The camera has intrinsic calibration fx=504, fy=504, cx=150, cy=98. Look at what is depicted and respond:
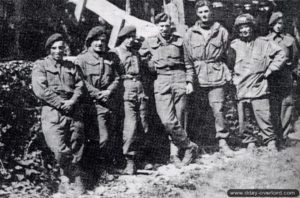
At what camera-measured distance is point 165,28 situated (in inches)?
273

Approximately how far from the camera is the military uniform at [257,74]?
291 inches

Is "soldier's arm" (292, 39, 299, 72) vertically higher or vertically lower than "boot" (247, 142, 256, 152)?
higher

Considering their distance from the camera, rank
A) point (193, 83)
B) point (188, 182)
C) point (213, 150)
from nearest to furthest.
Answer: point (188, 182), point (193, 83), point (213, 150)

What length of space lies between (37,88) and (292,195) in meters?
3.19

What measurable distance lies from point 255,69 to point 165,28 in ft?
4.95

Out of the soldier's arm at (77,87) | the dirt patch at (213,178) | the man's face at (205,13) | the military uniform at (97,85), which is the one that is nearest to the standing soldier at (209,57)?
the man's face at (205,13)

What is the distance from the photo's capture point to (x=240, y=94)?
295 inches

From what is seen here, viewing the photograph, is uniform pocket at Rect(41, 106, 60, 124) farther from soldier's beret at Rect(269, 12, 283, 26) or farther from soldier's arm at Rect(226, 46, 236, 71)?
soldier's beret at Rect(269, 12, 283, 26)

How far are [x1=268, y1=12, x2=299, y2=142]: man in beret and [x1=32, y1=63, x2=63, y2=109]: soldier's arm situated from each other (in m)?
3.42

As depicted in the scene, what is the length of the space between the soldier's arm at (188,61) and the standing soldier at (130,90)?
0.75 metres

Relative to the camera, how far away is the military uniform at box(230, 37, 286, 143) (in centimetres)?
739

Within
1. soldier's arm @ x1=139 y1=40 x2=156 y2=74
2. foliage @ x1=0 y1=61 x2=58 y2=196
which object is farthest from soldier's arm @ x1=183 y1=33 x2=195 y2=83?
foliage @ x1=0 y1=61 x2=58 y2=196

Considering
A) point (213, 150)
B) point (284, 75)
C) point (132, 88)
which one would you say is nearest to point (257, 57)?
point (284, 75)

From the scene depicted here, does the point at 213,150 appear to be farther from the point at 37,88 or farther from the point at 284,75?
the point at 37,88
